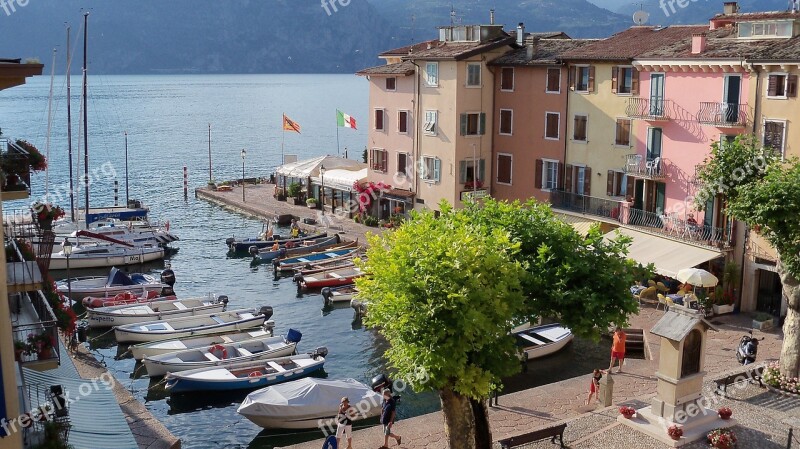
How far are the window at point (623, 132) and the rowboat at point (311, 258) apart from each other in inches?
737

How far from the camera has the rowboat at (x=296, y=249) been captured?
58.4 metres

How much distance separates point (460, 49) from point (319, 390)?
1261 inches

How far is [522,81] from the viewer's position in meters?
55.1

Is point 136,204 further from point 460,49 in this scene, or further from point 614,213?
point 614,213

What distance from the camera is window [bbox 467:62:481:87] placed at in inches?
2195

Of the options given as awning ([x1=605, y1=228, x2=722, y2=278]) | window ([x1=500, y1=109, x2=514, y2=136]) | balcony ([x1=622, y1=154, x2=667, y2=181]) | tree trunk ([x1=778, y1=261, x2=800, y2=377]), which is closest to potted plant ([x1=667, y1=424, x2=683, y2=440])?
tree trunk ([x1=778, y1=261, x2=800, y2=377])

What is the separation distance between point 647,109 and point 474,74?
44.2 feet

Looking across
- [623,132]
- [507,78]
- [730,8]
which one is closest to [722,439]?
[623,132]

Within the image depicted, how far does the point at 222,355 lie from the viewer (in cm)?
3734

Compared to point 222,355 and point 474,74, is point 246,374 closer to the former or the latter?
point 222,355

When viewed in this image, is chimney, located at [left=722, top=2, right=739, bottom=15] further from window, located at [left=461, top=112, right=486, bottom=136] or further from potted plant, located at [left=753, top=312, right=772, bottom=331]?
potted plant, located at [left=753, top=312, right=772, bottom=331]

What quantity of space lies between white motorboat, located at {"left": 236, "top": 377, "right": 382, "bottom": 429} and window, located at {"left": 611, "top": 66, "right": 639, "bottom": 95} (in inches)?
1026

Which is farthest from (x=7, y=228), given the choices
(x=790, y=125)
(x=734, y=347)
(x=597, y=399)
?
(x=790, y=125)

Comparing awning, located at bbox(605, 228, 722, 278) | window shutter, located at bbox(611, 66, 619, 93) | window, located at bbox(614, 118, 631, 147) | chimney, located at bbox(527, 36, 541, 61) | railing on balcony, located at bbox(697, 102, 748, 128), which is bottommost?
awning, located at bbox(605, 228, 722, 278)
